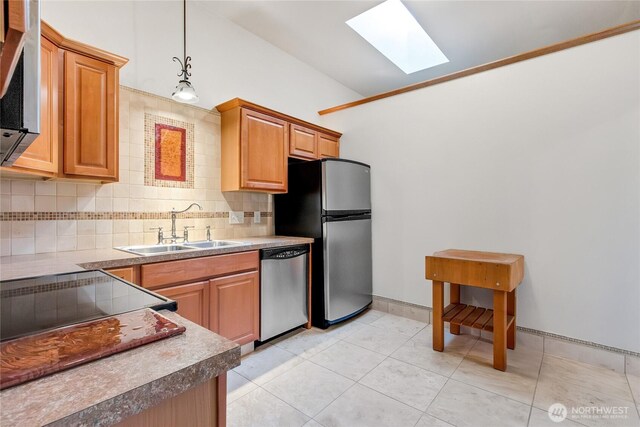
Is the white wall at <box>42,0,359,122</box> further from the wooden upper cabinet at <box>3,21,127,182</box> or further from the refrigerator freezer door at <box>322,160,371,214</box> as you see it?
the refrigerator freezer door at <box>322,160,371,214</box>

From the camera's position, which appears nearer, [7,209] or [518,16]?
[7,209]

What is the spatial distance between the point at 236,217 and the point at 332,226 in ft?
3.12

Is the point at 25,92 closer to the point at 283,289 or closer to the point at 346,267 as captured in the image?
the point at 283,289

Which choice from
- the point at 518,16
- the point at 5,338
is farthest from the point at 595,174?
the point at 5,338

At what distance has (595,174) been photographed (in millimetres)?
2234

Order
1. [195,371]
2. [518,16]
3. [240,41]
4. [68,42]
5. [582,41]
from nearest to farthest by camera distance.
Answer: [195,371]
[68,42]
[582,41]
[518,16]
[240,41]

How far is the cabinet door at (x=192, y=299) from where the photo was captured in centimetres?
192

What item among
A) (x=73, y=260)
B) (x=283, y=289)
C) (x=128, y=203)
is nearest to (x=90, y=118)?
(x=128, y=203)

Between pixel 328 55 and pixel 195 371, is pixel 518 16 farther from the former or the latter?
pixel 195 371

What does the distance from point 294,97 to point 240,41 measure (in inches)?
33.1

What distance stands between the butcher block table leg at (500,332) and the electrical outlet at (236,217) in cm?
230

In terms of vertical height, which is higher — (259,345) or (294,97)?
(294,97)

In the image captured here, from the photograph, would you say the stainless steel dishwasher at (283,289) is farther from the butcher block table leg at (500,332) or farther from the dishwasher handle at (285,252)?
the butcher block table leg at (500,332)

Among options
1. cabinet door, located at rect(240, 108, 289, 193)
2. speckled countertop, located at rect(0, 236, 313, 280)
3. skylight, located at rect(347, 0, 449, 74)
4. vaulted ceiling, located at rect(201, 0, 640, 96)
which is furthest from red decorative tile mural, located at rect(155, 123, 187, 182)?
skylight, located at rect(347, 0, 449, 74)
